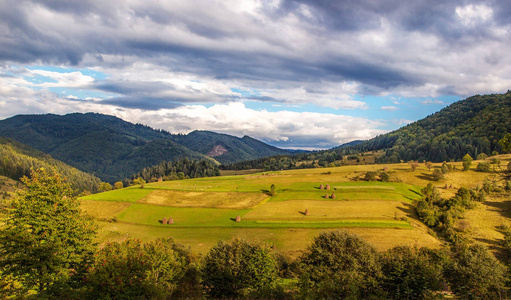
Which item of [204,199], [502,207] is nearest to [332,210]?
[204,199]

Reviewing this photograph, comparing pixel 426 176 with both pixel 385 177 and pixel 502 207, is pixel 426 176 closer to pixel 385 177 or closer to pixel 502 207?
pixel 385 177

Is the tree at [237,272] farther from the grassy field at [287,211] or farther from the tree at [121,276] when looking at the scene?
the grassy field at [287,211]

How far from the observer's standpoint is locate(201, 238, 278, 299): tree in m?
31.6

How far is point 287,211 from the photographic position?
2968 inches

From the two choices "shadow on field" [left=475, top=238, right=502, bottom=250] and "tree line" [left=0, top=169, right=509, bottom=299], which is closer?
"tree line" [left=0, top=169, right=509, bottom=299]

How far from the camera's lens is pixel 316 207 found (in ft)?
254

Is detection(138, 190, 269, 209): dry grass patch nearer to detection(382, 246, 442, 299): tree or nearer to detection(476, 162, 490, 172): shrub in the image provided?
detection(382, 246, 442, 299): tree

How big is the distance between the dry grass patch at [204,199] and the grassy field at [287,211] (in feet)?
1.00

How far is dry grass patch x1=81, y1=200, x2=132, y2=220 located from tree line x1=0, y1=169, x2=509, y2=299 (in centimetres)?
5289

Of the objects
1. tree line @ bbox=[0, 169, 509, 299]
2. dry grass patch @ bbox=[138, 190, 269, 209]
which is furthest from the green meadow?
tree line @ bbox=[0, 169, 509, 299]

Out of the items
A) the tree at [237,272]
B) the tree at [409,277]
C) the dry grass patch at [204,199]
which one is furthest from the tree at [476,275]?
the dry grass patch at [204,199]

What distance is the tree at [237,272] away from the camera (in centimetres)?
3159

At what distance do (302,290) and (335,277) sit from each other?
4.86 m

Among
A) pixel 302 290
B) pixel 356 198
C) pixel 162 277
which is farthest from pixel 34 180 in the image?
pixel 356 198
